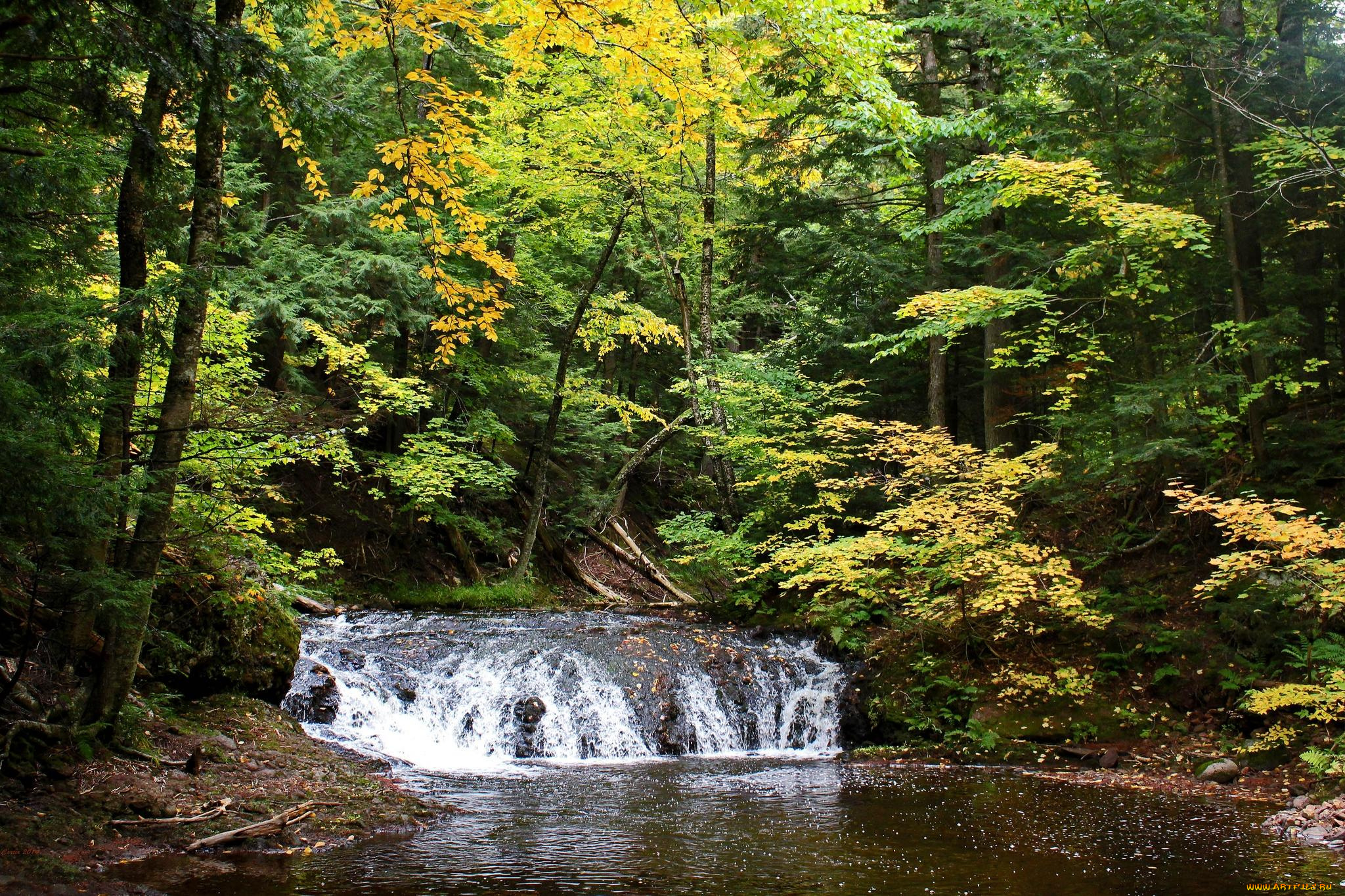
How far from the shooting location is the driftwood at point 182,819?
4902 millimetres

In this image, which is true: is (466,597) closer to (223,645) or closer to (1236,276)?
(223,645)

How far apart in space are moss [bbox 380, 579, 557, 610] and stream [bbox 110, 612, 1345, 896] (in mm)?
1901

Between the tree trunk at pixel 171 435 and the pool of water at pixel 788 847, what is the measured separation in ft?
4.89

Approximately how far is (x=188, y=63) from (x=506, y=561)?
1416cm

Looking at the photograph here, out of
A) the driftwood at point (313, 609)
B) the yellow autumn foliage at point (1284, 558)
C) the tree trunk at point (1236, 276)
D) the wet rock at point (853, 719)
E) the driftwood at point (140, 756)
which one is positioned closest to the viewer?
the driftwood at point (140, 756)

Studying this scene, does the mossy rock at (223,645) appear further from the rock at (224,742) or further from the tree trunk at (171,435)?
the tree trunk at (171,435)

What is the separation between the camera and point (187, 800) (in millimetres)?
5402

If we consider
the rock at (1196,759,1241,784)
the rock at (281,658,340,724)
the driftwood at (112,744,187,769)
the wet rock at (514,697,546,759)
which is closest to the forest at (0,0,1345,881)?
the driftwood at (112,744,187,769)

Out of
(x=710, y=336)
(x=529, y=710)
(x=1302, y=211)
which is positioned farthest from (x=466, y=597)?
(x=1302, y=211)

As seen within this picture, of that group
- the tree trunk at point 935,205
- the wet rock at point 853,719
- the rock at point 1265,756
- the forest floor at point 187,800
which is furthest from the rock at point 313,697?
the rock at point 1265,756

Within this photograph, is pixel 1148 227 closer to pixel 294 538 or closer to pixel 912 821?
pixel 912 821

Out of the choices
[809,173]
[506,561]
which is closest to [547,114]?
[809,173]

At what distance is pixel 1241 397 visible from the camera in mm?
9258

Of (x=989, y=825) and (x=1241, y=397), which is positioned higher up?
(x=1241, y=397)
